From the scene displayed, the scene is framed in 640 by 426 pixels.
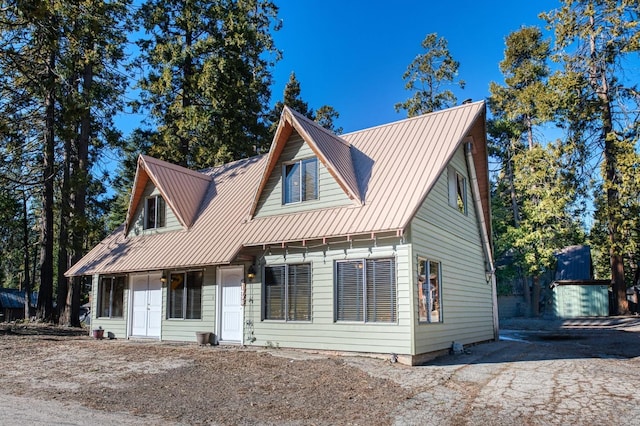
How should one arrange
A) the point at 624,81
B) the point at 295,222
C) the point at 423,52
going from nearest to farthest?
the point at 295,222 < the point at 624,81 < the point at 423,52

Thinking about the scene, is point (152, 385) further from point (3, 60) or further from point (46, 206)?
point (46, 206)

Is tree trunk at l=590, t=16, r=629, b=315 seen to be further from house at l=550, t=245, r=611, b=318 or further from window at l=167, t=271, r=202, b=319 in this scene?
window at l=167, t=271, r=202, b=319

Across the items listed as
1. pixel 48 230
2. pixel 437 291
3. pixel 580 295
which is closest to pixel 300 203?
pixel 437 291

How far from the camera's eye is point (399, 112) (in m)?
37.2

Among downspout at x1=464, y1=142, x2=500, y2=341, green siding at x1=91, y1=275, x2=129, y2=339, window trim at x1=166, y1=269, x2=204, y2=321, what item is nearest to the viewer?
window trim at x1=166, y1=269, x2=204, y2=321

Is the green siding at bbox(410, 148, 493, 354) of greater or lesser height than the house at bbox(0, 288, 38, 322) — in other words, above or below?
above

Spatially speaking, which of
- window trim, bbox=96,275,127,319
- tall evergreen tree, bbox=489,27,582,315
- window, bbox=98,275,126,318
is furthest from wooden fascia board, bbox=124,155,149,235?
tall evergreen tree, bbox=489,27,582,315

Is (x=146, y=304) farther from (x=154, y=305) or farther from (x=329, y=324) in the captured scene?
(x=329, y=324)

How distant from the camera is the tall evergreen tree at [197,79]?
2477 centimetres

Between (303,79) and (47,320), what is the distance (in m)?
24.6

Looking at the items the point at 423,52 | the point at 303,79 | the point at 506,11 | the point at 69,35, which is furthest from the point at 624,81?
the point at 69,35

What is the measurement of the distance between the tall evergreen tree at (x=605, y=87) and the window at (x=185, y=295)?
21075 mm

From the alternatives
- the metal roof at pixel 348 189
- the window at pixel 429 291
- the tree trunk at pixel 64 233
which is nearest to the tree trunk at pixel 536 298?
Answer: the metal roof at pixel 348 189

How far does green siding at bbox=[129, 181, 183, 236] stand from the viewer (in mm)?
16220
